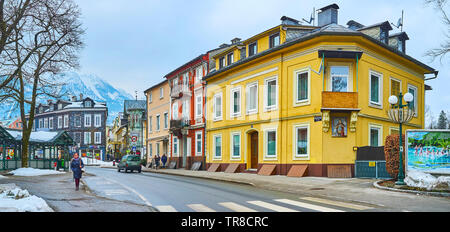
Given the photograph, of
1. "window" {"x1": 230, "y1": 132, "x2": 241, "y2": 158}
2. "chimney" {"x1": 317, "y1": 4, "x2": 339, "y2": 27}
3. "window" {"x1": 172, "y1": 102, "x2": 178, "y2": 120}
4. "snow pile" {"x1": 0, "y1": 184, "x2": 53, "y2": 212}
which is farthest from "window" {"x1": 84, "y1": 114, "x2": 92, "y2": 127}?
"snow pile" {"x1": 0, "y1": 184, "x2": 53, "y2": 212}

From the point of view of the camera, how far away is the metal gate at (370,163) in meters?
20.2

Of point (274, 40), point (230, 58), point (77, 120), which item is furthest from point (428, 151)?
point (77, 120)

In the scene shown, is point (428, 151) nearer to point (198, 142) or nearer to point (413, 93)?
point (413, 93)

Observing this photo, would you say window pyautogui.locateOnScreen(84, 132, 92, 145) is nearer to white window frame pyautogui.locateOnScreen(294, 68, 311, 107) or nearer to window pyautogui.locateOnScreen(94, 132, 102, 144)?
window pyautogui.locateOnScreen(94, 132, 102, 144)

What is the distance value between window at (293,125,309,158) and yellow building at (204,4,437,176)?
0.06 m

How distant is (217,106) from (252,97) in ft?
17.4

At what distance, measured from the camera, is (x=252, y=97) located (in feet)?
94.5

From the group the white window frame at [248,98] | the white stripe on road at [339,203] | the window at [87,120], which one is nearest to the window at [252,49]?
the white window frame at [248,98]

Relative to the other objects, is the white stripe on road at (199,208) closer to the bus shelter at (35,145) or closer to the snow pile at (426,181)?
the snow pile at (426,181)

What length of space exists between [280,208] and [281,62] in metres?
15.7

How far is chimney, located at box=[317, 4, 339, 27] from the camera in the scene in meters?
28.1

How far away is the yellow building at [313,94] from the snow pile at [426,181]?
628 centimetres

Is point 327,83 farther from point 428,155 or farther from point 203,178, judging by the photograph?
point 203,178
